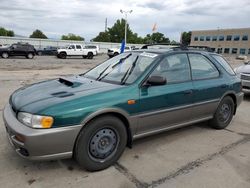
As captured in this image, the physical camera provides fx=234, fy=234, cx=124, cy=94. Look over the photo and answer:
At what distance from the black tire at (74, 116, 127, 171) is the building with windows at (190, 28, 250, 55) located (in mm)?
67345

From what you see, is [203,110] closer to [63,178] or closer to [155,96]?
[155,96]

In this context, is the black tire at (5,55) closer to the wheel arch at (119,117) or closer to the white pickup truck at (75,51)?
the white pickup truck at (75,51)

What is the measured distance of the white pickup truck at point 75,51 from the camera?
27.8m

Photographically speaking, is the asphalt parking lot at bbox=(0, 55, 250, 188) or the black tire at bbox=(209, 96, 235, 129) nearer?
the asphalt parking lot at bbox=(0, 55, 250, 188)

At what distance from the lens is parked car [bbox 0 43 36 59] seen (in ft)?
77.4

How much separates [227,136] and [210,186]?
1.88 meters

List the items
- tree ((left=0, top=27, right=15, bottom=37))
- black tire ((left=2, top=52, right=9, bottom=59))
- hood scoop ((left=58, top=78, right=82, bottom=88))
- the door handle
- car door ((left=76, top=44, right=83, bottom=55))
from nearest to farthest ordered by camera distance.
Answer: hood scoop ((left=58, top=78, right=82, bottom=88))
the door handle
black tire ((left=2, top=52, right=9, bottom=59))
car door ((left=76, top=44, right=83, bottom=55))
tree ((left=0, top=27, right=15, bottom=37))

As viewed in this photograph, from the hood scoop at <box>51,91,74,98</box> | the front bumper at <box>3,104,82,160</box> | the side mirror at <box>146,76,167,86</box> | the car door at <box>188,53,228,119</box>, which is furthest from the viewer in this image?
the car door at <box>188,53,228,119</box>

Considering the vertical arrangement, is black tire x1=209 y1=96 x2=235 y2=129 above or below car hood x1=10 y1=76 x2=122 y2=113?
below

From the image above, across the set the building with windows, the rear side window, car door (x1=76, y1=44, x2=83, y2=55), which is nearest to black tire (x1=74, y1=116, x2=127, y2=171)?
the rear side window

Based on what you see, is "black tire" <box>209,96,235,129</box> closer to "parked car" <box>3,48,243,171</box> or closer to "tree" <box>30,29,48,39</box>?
"parked car" <box>3,48,243,171</box>

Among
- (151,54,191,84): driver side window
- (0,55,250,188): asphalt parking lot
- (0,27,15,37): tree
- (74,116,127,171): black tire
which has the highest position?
(0,27,15,37): tree

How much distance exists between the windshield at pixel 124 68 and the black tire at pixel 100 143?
0.70 m

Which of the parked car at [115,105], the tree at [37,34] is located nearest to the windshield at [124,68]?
the parked car at [115,105]
